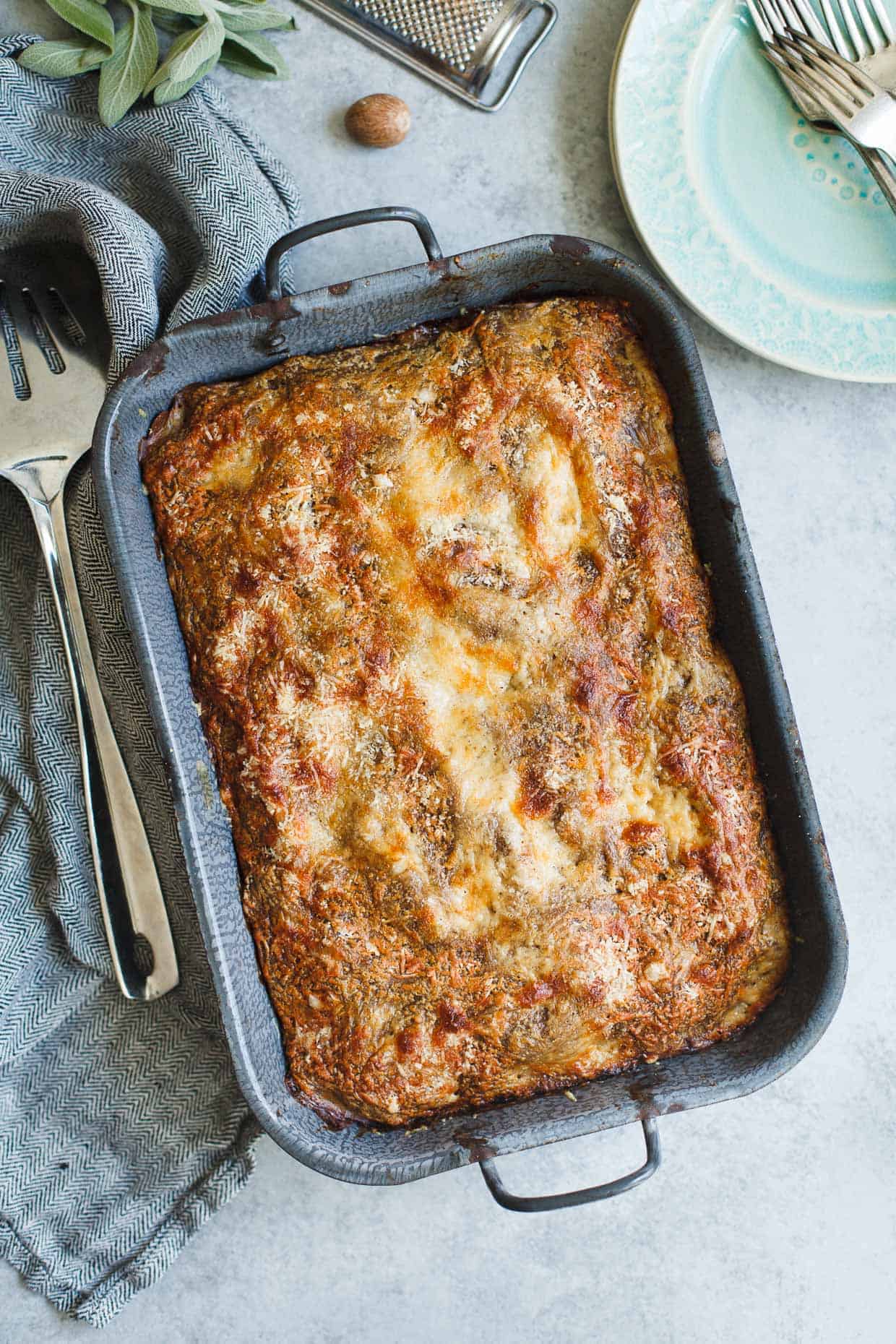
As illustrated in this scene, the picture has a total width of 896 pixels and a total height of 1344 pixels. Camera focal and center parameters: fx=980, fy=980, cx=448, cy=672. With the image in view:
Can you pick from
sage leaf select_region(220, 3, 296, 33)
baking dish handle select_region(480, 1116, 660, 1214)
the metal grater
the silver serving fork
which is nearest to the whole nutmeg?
the metal grater

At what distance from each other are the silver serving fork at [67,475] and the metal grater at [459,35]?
2.72 ft

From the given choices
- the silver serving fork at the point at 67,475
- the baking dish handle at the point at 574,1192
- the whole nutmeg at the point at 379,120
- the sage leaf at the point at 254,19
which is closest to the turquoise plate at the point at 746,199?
the whole nutmeg at the point at 379,120

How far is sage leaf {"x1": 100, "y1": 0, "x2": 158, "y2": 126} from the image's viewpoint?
2051mm

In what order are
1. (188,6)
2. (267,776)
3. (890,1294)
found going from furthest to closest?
(890,1294)
(188,6)
(267,776)

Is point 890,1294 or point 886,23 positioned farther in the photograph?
point 890,1294

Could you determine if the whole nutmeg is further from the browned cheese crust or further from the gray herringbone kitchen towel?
the browned cheese crust

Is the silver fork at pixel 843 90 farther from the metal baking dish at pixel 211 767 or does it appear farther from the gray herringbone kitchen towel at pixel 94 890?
the gray herringbone kitchen towel at pixel 94 890

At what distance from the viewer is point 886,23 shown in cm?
208

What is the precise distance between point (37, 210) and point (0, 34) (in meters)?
0.54

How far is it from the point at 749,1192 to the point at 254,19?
2.88m

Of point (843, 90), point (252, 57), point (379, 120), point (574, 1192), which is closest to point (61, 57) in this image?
point (252, 57)

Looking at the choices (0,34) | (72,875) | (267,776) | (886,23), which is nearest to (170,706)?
(267,776)

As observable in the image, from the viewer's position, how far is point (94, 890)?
2.18 meters

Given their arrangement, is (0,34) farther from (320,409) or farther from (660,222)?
(660,222)
